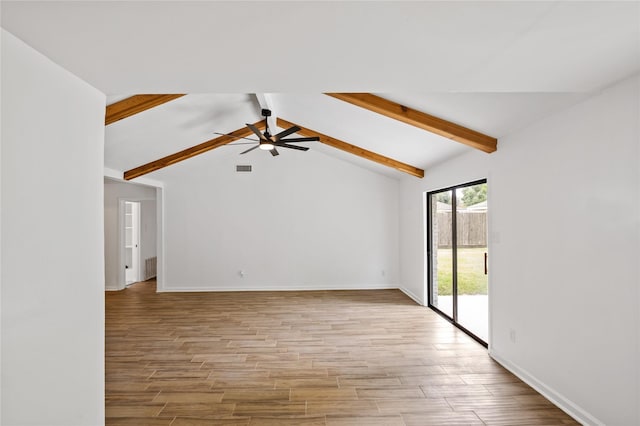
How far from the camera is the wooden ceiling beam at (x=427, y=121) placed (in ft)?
12.0

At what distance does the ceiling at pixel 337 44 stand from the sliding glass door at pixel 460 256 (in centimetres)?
213

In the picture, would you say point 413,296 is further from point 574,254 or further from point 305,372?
point 574,254

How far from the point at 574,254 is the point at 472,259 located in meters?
2.06

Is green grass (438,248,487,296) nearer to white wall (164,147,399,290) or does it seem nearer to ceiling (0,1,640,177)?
white wall (164,147,399,290)

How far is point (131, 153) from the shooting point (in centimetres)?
549

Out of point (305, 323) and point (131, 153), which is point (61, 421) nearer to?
point (305, 323)

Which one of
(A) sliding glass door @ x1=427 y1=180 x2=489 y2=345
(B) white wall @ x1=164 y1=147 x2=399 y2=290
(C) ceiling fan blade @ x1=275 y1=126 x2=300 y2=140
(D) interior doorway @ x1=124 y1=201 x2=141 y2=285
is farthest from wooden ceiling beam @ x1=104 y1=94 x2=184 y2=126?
(D) interior doorway @ x1=124 y1=201 x2=141 y2=285

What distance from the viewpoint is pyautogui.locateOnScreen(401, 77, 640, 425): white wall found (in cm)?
218

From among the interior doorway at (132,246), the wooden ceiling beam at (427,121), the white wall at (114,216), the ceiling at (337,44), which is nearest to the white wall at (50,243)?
the ceiling at (337,44)

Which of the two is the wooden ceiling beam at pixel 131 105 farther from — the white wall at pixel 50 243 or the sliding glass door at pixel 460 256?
the sliding glass door at pixel 460 256

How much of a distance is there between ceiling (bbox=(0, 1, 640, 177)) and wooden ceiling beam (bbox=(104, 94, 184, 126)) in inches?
70.8

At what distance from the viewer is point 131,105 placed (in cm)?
375

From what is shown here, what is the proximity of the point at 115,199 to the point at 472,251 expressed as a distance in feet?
23.7

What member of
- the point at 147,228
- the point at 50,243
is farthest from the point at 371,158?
the point at 147,228
